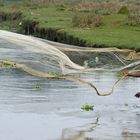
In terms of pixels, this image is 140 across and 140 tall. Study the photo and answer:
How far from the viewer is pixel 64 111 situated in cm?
1992

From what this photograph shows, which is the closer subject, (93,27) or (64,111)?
(64,111)

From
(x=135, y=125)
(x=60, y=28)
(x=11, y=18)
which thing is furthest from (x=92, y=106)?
(x=11, y=18)

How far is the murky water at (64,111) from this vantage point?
1658cm

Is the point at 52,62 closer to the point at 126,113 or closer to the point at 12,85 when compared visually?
the point at 126,113

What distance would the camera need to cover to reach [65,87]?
25750mm

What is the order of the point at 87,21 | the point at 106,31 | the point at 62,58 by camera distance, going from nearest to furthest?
1. the point at 62,58
2. the point at 106,31
3. the point at 87,21

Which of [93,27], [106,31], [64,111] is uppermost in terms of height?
[93,27]

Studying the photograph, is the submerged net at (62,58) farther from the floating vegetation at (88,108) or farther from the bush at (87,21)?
the bush at (87,21)

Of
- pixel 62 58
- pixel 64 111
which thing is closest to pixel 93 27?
pixel 64 111

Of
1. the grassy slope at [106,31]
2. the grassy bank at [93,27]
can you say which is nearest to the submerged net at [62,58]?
the grassy bank at [93,27]

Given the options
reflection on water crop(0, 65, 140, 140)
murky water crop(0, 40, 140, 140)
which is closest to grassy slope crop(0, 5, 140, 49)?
murky water crop(0, 40, 140, 140)

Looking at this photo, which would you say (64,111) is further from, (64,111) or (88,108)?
(88,108)

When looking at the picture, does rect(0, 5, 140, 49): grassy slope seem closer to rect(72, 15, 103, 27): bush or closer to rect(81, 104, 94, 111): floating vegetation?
rect(72, 15, 103, 27): bush

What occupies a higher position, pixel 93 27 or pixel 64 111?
pixel 93 27
